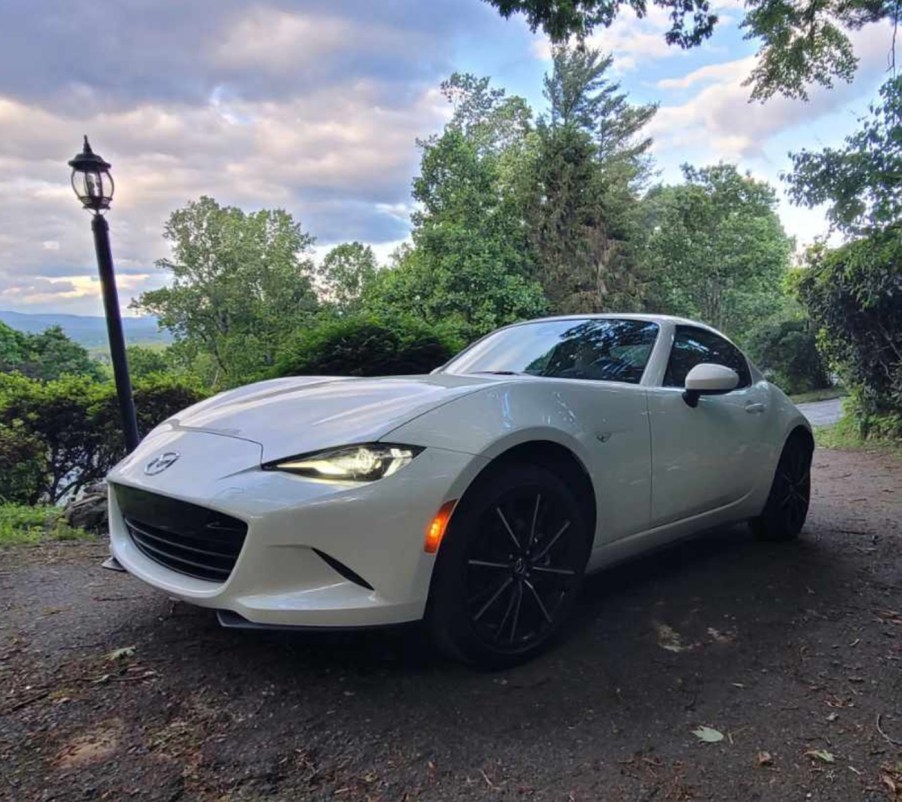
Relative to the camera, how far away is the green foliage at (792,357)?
64.5 ft

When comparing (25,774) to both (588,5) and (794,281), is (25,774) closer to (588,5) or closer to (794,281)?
(588,5)

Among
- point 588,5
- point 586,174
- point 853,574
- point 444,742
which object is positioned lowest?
point 853,574

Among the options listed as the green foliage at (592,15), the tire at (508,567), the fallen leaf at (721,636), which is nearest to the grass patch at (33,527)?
the tire at (508,567)

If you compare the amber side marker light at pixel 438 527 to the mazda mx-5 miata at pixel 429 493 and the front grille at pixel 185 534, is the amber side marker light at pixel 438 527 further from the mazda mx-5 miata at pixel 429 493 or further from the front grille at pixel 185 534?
the front grille at pixel 185 534

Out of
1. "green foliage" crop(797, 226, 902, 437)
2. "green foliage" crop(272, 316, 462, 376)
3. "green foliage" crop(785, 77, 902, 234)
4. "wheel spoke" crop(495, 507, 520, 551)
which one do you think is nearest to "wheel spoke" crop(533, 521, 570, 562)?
"wheel spoke" crop(495, 507, 520, 551)

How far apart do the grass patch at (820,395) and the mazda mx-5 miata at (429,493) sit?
665 inches

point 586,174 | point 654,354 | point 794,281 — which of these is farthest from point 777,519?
point 586,174

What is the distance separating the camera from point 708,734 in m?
1.78

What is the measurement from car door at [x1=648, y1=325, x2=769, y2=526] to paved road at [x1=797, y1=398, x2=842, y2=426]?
332 inches

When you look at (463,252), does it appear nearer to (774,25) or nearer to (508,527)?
(774,25)

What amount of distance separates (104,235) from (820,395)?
19511 millimetres

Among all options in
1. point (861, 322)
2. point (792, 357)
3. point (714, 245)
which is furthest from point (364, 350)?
point (714, 245)

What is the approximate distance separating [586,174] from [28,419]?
20.3m

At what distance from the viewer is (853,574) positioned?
322cm
